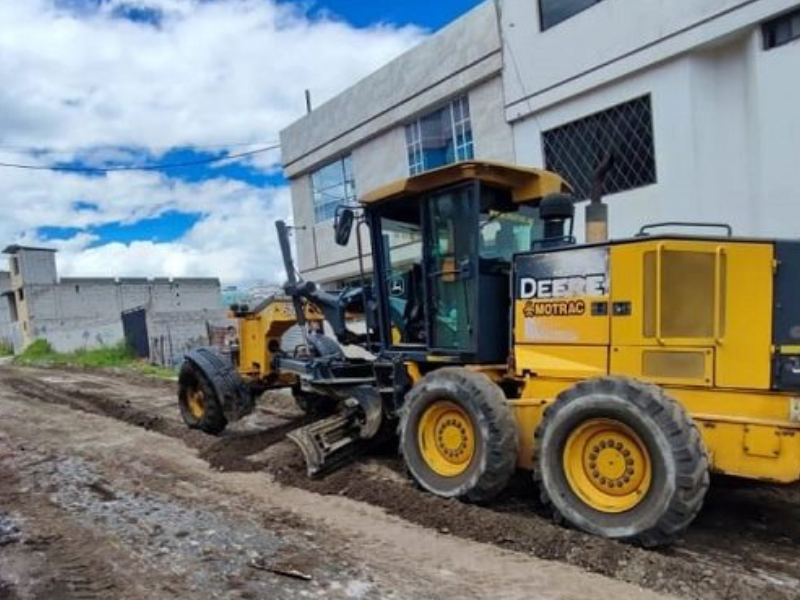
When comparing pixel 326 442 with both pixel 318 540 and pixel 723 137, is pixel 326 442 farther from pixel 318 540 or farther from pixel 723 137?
pixel 723 137

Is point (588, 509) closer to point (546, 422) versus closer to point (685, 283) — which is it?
point (546, 422)

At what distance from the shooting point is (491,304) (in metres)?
6.02

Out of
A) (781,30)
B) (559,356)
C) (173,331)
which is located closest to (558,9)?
(781,30)

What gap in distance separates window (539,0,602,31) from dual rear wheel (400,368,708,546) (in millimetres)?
7660

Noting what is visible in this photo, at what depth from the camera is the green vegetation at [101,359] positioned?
19.4 metres

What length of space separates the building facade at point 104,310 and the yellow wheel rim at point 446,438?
1659 cm

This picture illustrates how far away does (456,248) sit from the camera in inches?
240

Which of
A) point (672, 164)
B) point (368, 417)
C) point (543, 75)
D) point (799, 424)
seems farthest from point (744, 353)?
point (543, 75)

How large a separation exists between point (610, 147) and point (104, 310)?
39.5 meters

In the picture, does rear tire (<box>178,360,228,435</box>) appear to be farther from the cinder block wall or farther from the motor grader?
the cinder block wall

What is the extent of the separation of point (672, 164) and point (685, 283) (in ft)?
19.3

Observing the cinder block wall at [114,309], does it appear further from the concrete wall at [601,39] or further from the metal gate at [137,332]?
the concrete wall at [601,39]

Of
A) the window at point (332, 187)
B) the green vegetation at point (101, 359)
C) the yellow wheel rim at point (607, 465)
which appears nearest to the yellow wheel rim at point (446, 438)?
the yellow wheel rim at point (607, 465)

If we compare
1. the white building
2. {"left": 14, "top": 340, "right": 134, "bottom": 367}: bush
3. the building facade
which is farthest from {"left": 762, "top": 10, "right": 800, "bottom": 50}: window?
{"left": 14, "top": 340, "right": 134, "bottom": 367}: bush
